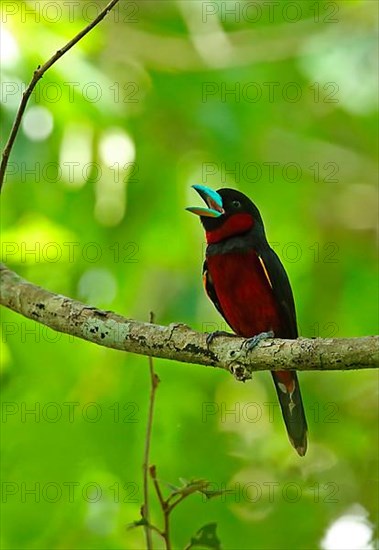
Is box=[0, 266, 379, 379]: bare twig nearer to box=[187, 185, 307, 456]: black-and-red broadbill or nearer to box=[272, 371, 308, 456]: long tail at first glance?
box=[187, 185, 307, 456]: black-and-red broadbill

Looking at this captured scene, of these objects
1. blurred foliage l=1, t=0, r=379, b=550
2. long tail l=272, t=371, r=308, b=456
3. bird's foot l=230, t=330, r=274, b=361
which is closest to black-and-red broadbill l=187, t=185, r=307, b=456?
long tail l=272, t=371, r=308, b=456

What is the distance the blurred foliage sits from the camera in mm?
4570

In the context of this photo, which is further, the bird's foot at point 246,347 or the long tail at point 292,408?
the long tail at point 292,408

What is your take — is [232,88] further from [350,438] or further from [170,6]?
[350,438]

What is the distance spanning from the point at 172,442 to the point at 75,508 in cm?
55

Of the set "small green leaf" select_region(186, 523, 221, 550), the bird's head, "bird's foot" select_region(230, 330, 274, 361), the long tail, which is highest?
the bird's head

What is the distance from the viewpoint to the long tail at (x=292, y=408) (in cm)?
455

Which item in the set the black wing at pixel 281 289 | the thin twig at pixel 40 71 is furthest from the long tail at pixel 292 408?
the thin twig at pixel 40 71

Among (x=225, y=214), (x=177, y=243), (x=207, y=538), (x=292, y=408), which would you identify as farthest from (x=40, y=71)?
(x=177, y=243)

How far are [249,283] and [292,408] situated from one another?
23.8 inches

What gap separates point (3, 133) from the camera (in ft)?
15.7

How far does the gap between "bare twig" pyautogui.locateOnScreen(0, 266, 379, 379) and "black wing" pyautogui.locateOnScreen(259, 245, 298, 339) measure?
1055 mm

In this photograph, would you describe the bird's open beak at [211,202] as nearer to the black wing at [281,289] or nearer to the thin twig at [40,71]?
the black wing at [281,289]

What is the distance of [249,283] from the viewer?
4484mm
